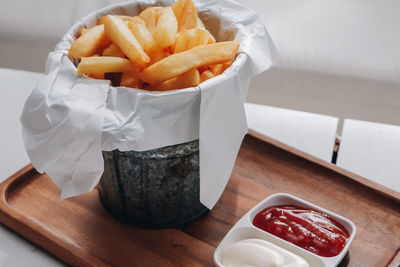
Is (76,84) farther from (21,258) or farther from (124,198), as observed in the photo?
(21,258)

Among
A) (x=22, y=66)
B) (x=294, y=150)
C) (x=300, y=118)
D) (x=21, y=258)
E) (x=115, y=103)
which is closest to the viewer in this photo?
(x=115, y=103)

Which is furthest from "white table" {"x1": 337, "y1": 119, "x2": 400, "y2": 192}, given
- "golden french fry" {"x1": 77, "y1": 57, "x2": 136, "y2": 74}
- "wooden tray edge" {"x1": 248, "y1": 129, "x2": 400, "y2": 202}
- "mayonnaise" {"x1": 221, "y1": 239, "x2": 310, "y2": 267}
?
"golden french fry" {"x1": 77, "y1": 57, "x2": 136, "y2": 74}

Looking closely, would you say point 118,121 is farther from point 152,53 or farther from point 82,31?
point 82,31

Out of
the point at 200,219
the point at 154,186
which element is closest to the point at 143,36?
the point at 154,186

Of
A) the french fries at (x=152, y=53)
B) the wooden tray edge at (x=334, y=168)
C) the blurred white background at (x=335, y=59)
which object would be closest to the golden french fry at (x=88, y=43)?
the french fries at (x=152, y=53)

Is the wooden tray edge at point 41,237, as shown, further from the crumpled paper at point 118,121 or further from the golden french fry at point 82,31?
the golden french fry at point 82,31

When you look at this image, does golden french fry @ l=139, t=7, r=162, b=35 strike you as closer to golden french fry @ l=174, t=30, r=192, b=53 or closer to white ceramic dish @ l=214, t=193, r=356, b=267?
golden french fry @ l=174, t=30, r=192, b=53

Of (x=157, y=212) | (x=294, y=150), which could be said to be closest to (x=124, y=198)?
(x=157, y=212)
